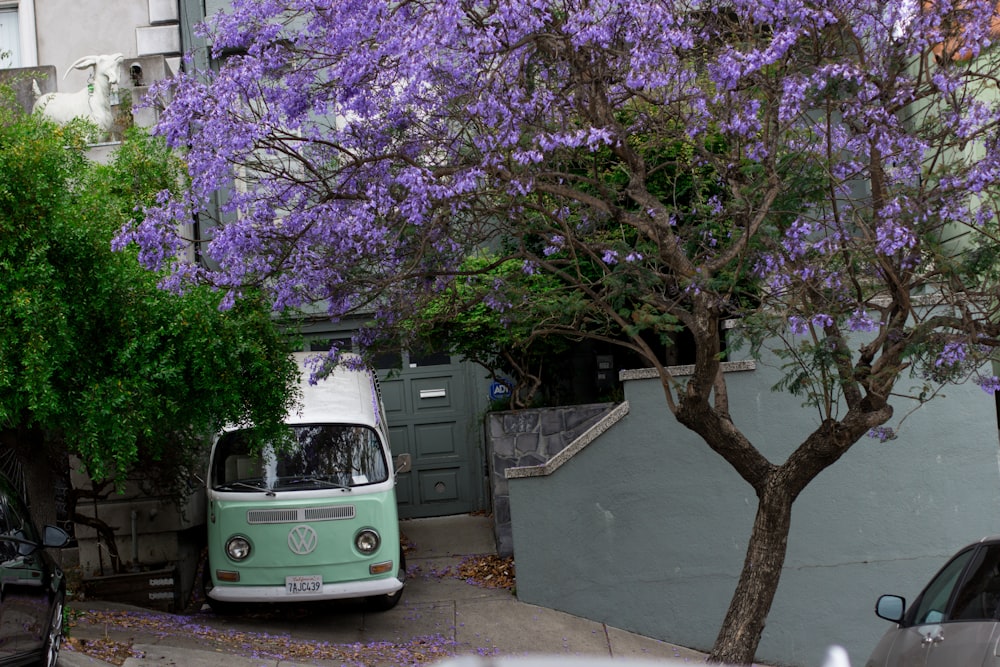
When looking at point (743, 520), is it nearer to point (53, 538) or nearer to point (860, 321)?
point (860, 321)

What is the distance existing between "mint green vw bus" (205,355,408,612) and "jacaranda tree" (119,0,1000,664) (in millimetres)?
2030

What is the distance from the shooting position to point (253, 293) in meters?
8.98

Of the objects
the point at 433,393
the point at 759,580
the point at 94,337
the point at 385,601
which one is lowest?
the point at 385,601

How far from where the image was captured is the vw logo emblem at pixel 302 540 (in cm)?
1019

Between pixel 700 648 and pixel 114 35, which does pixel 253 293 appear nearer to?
pixel 700 648

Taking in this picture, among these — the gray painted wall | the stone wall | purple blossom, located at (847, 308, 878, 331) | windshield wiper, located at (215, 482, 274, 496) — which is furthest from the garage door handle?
purple blossom, located at (847, 308, 878, 331)

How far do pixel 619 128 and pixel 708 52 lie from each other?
1335 mm

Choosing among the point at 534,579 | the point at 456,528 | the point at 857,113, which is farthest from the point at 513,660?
the point at 456,528

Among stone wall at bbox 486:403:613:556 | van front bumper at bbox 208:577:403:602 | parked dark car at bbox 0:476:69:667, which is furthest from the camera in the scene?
stone wall at bbox 486:403:613:556

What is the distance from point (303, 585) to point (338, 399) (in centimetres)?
208

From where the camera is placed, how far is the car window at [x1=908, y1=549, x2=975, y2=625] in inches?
245

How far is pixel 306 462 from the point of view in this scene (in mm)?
10664

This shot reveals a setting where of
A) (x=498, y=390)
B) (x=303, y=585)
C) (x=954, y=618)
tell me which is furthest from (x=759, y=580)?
(x=498, y=390)

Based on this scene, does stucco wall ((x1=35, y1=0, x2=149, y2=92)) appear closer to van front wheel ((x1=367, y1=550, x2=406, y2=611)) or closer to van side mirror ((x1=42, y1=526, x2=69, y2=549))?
van front wheel ((x1=367, y1=550, x2=406, y2=611))
